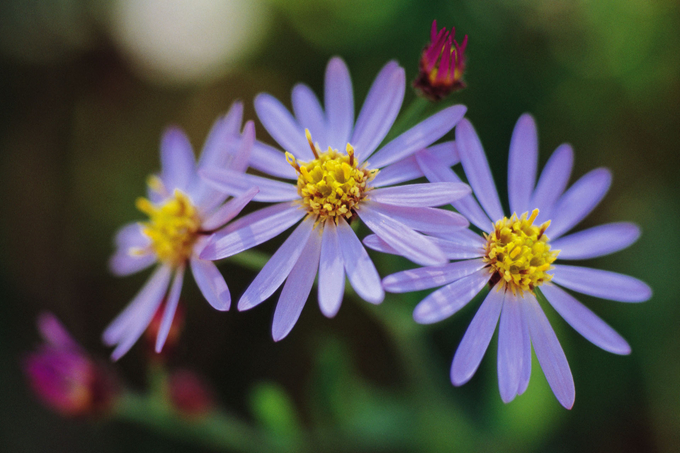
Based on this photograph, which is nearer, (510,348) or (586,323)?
(510,348)

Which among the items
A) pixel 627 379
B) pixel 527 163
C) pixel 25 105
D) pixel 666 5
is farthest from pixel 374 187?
pixel 25 105

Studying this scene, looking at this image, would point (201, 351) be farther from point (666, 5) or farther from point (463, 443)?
point (666, 5)

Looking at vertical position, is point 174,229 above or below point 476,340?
above

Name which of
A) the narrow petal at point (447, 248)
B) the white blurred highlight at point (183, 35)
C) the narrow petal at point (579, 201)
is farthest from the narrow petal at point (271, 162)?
the white blurred highlight at point (183, 35)

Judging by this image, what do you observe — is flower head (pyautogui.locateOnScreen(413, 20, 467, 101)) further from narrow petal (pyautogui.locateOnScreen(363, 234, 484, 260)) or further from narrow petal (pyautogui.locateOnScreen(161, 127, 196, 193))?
narrow petal (pyautogui.locateOnScreen(161, 127, 196, 193))

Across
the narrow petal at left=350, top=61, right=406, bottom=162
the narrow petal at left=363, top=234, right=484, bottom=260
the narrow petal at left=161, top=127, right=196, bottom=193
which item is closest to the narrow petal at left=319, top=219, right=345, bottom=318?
the narrow petal at left=363, top=234, right=484, bottom=260

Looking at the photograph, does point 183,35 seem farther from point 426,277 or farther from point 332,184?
point 426,277

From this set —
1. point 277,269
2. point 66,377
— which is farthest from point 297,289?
point 66,377
